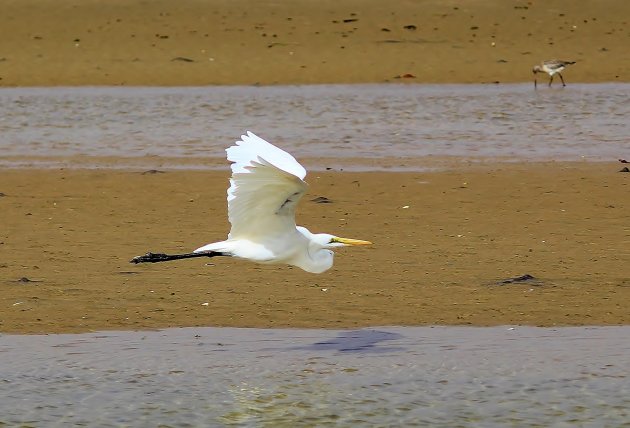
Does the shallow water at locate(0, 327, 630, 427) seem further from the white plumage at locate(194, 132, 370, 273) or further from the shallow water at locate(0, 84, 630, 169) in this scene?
the shallow water at locate(0, 84, 630, 169)

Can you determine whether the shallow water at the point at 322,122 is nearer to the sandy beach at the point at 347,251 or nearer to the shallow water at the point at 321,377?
the sandy beach at the point at 347,251

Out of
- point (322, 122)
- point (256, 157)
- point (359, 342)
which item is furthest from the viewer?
point (322, 122)

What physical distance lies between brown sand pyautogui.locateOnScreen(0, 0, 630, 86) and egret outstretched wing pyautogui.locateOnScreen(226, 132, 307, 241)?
12920mm

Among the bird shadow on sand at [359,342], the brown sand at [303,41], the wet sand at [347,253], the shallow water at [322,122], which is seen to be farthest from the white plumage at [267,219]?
the brown sand at [303,41]

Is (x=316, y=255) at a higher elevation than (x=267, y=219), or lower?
lower

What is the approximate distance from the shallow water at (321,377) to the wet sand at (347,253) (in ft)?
0.92

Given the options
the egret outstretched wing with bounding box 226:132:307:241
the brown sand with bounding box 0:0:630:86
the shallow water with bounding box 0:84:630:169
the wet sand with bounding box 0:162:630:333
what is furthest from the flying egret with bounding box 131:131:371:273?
the brown sand with bounding box 0:0:630:86

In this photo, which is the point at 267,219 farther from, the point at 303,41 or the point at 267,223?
the point at 303,41

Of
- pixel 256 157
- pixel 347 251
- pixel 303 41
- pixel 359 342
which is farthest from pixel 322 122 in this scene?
pixel 256 157

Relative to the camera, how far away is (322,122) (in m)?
16.1

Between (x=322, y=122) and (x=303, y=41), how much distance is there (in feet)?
22.4

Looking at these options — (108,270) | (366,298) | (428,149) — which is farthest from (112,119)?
(366,298)

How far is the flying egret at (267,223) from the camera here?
722 cm

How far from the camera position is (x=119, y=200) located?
11.5 m
